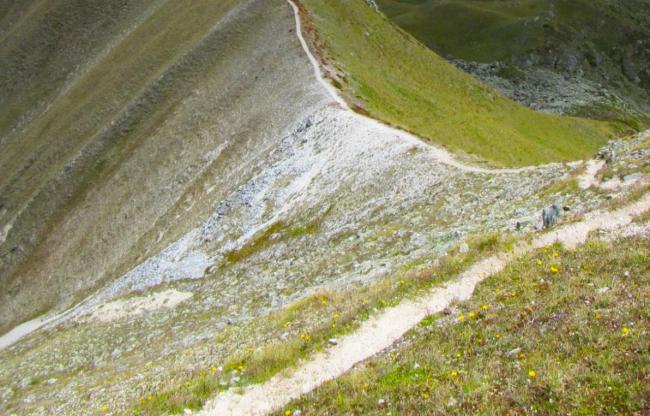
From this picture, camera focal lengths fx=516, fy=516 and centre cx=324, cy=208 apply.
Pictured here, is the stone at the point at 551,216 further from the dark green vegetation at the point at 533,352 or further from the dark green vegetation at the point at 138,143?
the dark green vegetation at the point at 138,143

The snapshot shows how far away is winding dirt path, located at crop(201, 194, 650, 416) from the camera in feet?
44.2

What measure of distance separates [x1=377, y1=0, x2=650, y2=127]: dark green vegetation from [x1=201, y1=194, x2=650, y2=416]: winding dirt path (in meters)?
98.6

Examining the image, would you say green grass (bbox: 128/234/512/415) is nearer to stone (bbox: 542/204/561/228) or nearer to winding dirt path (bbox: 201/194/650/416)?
winding dirt path (bbox: 201/194/650/416)

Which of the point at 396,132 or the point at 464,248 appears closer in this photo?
the point at 464,248

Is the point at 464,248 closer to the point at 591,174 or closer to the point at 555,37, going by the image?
the point at 591,174

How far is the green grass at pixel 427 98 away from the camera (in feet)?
176

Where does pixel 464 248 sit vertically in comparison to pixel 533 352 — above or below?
below

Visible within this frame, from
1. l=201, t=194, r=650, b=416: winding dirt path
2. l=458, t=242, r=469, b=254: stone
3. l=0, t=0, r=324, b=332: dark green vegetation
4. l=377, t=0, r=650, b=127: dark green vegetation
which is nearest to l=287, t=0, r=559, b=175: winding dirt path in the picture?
l=0, t=0, r=324, b=332: dark green vegetation

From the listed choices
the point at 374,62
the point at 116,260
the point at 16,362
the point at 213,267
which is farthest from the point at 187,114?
the point at 16,362

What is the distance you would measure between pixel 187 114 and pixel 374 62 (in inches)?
982

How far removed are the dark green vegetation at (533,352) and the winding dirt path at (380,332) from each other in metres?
0.97

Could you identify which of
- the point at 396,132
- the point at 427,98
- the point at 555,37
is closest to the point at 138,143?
the point at 427,98

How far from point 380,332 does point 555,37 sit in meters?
128

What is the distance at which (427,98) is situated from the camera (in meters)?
62.9
